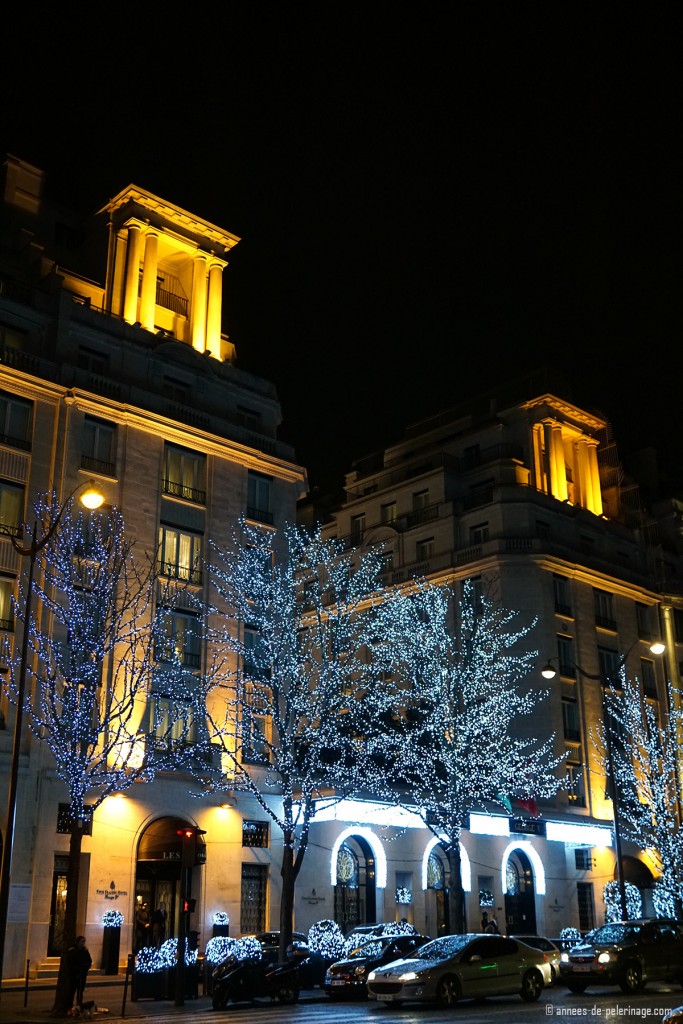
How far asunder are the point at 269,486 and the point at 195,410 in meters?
4.90

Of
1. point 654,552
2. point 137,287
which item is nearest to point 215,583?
point 137,287

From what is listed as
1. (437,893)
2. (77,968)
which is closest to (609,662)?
(437,893)

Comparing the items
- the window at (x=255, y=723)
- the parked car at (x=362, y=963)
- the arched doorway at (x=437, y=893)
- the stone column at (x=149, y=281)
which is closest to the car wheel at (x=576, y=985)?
the parked car at (x=362, y=963)

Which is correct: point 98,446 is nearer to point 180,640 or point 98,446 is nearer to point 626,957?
point 180,640

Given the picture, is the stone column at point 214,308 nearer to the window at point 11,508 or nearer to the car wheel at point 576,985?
the window at point 11,508

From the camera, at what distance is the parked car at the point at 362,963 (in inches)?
969

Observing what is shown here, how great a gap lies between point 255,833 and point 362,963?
14.0m

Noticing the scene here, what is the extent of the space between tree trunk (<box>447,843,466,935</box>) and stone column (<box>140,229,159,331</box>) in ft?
80.1

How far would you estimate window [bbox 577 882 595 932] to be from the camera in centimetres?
4875

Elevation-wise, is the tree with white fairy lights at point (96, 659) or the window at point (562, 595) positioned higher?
the window at point (562, 595)


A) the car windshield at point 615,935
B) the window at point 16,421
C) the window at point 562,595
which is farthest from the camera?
the window at point 562,595

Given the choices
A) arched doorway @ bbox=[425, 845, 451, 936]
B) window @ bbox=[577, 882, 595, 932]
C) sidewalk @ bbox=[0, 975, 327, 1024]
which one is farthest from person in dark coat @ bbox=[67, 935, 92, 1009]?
window @ bbox=[577, 882, 595, 932]

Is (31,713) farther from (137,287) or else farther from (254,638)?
(137,287)

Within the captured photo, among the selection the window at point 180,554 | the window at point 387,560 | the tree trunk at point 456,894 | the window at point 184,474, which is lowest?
the tree trunk at point 456,894
